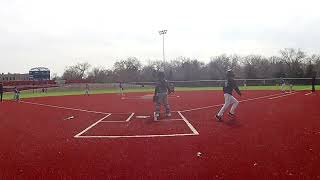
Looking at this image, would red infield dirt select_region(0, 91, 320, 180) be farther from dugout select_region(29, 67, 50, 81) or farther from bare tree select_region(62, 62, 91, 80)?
bare tree select_region(62, 62, 91, 80)

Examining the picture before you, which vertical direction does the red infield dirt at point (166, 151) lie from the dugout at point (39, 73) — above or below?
below

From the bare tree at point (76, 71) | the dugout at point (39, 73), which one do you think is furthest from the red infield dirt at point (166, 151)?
the bare tree at point (76, 71)

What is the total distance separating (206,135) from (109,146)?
8.72 ft

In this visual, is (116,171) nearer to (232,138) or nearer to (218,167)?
(218,167)

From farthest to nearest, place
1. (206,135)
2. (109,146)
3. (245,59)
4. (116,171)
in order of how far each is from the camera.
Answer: (245,59) → (206,135) → (109,146) → (116,171)

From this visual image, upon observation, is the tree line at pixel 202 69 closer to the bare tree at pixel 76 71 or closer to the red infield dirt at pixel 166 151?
the bare tree at pixel 76 71

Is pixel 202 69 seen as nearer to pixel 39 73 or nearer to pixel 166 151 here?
pixel 39 73

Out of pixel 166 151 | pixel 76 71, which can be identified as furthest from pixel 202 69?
pixel 166 151

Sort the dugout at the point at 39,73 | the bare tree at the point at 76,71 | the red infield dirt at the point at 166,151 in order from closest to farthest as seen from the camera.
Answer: the red infield dirt at the point at 166,151
the dugout at the point at 39,73
the bare tree at the point at 76,71

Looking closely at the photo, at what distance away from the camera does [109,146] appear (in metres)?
9.62

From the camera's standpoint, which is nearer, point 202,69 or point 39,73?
point 39,73

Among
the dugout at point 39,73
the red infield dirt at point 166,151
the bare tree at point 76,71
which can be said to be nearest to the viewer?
the red infield dirt at point 166,151

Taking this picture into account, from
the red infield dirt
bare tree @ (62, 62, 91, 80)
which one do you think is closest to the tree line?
bare tree @ (62, 62, 91, 80)

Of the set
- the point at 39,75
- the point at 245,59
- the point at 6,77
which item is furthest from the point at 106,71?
the point at 39,75
